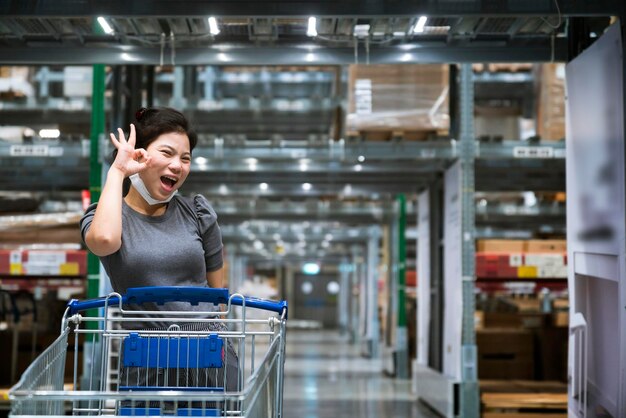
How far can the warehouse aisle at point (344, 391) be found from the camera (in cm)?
938

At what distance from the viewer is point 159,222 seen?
2986mm

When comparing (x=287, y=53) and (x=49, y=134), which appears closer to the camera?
(x=287, y=53)

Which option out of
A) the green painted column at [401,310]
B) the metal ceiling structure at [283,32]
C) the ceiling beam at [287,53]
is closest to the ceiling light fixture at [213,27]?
the metal ceiling structure at [283,32]

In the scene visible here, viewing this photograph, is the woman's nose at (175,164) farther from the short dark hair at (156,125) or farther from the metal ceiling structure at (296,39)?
the metal ceiling structure at (296,39)

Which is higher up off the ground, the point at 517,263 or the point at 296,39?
the point at 296,39

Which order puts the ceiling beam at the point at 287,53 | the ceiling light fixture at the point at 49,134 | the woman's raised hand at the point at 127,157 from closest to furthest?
the woman's raised hand at the point at 127,157
the ceiling beam at the point at 287,53
the ceiling light fixture at the point at 49,134

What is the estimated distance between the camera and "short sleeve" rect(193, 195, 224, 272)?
3.05m

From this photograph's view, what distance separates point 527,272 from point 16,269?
15.8 ft

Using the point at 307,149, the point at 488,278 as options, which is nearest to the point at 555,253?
the point at 488,278

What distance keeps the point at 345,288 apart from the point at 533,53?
34.2 m

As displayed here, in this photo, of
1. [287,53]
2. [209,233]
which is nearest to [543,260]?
[287,53]

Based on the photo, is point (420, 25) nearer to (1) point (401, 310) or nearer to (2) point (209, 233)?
(2) point (209, 233)

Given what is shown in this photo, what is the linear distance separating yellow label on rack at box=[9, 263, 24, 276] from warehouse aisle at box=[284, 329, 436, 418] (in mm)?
2793

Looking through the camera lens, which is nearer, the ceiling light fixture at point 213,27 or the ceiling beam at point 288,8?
the ceiling beam at point 288,8
